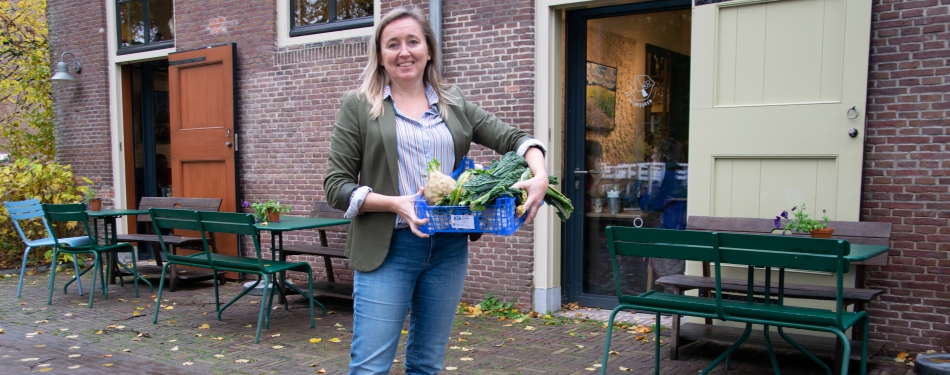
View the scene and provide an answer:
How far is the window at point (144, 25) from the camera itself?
9258 millimetres

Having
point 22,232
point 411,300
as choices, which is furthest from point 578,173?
point 22,232

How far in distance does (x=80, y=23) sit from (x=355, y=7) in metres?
4.76

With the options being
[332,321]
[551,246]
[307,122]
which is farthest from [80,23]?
[551,246]

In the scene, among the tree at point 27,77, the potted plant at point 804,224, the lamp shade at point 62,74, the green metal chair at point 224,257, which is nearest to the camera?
the potted plant at point 804,224

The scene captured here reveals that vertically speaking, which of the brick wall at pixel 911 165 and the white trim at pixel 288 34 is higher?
the white trim at pixel 288 34

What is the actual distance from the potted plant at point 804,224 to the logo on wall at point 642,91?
5.80 feet

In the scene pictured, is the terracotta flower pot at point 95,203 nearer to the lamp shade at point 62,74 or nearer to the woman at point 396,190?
the lamp shade at point 62,74

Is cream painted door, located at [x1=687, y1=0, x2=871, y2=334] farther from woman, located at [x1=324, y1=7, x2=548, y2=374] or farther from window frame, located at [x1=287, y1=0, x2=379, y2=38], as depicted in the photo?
window frame, located at [x1=287, y1=0, x2=379, y2=38]

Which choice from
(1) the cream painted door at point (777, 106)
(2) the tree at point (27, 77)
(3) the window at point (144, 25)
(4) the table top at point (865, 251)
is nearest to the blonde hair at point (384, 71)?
(4) the table top at point (865, 251)

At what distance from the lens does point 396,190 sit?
2.46m

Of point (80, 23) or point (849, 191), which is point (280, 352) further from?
point (80, 23)

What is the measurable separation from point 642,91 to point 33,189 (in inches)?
316

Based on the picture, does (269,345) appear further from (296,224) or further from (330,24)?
(330,24)

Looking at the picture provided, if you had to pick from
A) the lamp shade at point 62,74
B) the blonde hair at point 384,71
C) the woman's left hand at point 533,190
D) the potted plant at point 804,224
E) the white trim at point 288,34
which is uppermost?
the white trim at point 288,34
